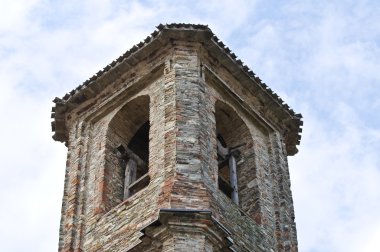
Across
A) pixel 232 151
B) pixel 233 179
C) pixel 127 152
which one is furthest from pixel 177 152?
pixel 232 151

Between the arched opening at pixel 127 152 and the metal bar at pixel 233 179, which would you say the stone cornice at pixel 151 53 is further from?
the metal bar at pixel 233 179

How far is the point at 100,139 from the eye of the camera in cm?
1819

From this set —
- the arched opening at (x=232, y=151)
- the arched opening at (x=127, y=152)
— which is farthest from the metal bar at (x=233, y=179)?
the arched opening at (x=127, y=152)

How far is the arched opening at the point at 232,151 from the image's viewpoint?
57.6 feet

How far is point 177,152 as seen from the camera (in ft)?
53.3

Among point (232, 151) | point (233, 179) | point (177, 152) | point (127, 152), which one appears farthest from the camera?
point (232, 151)

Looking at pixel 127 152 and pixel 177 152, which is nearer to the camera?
pixel 177 152

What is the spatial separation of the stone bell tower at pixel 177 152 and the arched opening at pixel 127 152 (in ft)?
0.07

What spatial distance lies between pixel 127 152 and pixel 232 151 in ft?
5.38

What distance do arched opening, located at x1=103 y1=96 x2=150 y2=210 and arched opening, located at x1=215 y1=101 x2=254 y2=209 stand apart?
1.16 metres

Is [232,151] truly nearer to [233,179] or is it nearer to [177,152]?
[233,179]

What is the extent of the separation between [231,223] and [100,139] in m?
3.09

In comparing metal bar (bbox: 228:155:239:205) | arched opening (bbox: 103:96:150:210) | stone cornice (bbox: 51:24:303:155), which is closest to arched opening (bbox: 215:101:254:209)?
metal bar (bbox: 228:155:239:205)

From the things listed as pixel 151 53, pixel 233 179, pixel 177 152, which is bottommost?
pixel 177 152
